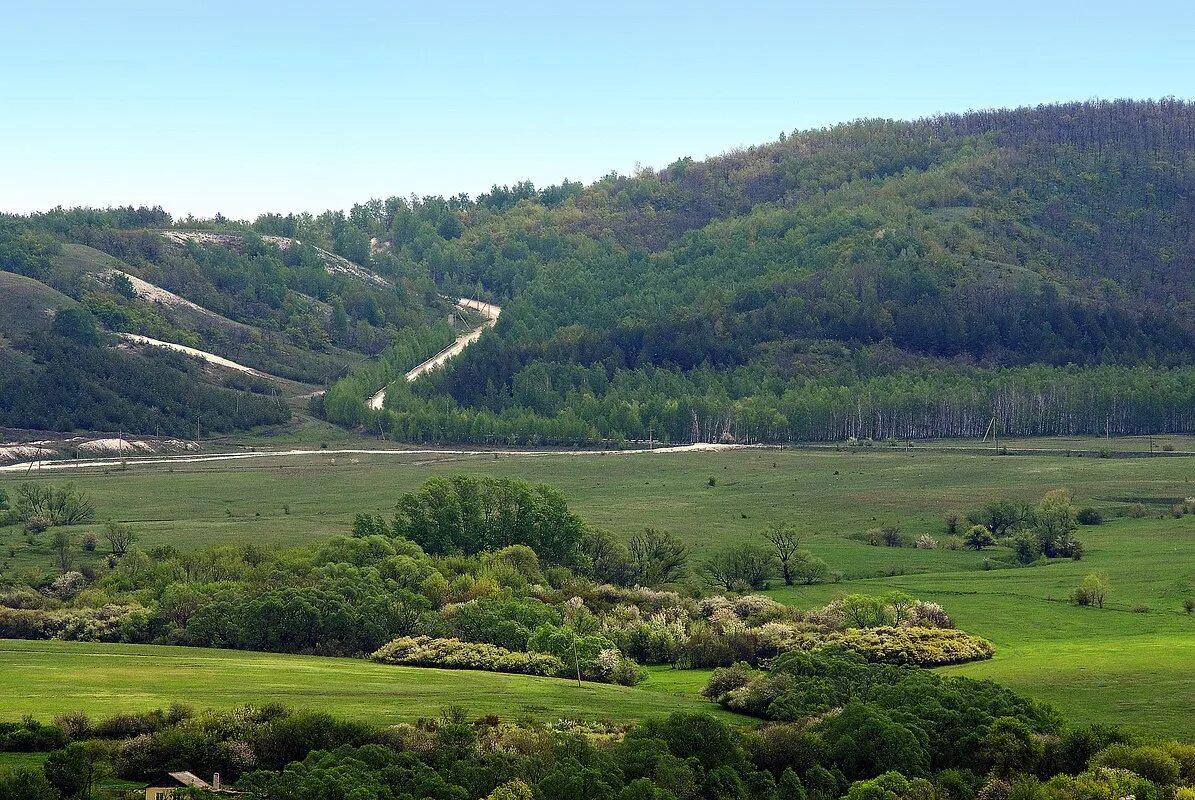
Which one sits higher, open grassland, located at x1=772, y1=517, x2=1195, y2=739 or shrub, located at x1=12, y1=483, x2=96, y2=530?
shrub, located at x1=12, y1=483, x2=96, y2=530

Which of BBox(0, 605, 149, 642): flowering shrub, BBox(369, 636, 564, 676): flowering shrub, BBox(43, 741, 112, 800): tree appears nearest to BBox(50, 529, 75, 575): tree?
BBox(0, 605, 149, 642): flowering shrub

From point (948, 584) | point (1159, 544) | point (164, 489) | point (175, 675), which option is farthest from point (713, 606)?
point (164, 489)

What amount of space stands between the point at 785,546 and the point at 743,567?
5.33 metres

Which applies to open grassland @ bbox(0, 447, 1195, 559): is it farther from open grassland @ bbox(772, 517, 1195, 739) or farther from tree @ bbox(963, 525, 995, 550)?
open grassland @ bbox(772, 517, 1195, 739)

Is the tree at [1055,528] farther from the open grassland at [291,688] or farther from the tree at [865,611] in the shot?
the open grassland at [291,688]

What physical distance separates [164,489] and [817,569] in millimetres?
79580

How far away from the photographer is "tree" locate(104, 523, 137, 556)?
125 metres

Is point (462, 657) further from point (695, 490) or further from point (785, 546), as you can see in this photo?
point (695, 490)

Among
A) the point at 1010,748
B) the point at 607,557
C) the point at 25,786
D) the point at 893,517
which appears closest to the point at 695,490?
the point at 893,517

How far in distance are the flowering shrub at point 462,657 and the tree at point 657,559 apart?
27.4m

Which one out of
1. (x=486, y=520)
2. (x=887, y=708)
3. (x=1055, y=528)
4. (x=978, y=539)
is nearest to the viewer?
(x=887, y=708)

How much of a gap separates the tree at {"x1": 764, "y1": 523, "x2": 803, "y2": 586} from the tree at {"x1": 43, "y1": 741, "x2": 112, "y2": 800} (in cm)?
6201

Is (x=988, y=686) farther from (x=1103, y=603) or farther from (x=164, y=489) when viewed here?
(x=164, y=489)

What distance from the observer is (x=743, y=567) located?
4530 inches
